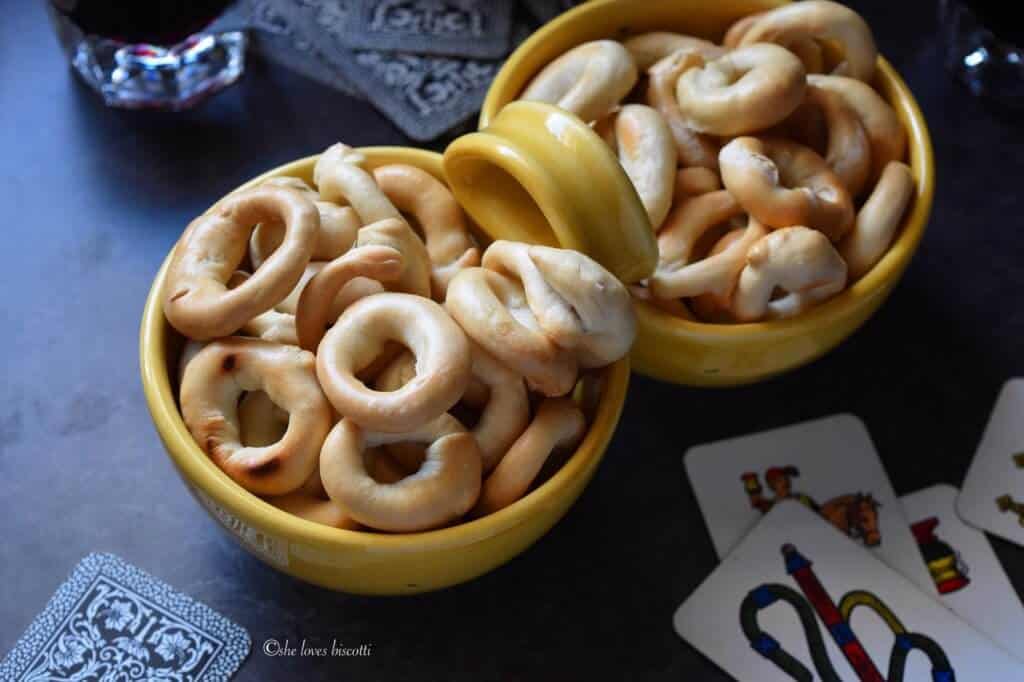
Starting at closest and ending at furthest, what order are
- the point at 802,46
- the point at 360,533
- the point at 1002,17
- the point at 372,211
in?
the point at 360,533
the point at 372,211
the point at 802,46
the point at 1002,17

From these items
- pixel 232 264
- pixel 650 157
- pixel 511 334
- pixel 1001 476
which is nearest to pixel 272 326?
pixel 232 264

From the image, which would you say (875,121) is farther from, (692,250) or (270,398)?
(270,398)

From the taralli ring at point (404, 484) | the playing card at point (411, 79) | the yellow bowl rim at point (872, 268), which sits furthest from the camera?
the playing card at point (411, 79)

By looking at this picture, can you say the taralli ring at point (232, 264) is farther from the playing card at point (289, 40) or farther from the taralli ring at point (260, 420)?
the playing card at point (289, 40)

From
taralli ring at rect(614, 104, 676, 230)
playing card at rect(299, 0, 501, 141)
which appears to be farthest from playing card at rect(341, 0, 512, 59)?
taralli ring at rect(614, 104, 676, 230)

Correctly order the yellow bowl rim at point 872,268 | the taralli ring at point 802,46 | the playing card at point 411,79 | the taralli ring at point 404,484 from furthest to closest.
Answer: the playing card at point 411,79 < the taralli ring at point 802,46 < the yellow bowl rim at point 872,268 < the taralli ring at point 404,484

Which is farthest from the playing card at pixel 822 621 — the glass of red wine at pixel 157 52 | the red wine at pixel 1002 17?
the glass of red wine at pixel 157 52

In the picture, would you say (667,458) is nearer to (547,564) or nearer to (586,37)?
(547,564)
